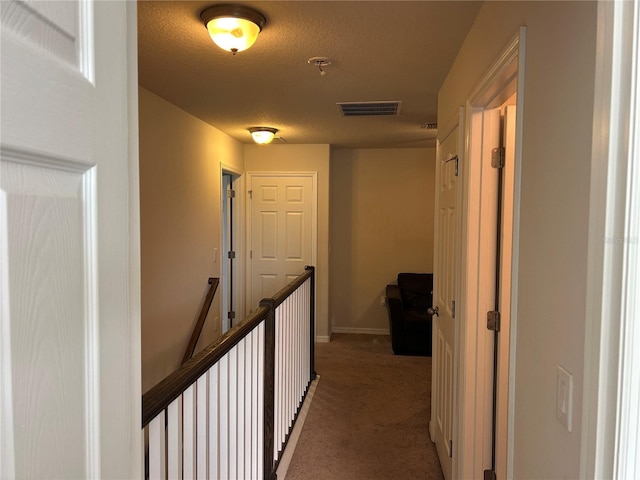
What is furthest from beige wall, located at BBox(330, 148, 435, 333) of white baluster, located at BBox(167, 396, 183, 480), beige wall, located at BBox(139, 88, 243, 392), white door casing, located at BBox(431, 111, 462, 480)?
white baluster, located at BBox(167, 396, 183, 480)

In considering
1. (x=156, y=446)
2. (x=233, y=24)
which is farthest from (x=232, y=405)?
(x=233, y=24)

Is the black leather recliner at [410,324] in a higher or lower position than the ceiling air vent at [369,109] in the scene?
lower

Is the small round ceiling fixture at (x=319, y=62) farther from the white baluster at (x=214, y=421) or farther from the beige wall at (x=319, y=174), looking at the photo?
the beige wall at (x=319, y=174)

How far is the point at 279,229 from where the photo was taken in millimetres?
5309

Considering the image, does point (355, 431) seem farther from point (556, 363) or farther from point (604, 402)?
point (604, 402)

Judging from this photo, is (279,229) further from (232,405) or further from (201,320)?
(232,405)

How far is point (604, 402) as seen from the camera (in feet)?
2.04

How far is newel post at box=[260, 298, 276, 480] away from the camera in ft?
7.18

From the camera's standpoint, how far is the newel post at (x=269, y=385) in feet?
7.18

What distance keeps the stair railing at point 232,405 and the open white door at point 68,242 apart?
16.5 inches

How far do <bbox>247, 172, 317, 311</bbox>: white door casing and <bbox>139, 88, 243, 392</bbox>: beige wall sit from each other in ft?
2.94

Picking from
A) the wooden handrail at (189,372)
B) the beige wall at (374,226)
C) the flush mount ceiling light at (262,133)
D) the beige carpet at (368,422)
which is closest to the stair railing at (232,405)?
the wooden handrail at (189,372)

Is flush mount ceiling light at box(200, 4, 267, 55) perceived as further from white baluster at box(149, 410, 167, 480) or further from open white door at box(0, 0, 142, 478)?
white baluster at box(149, 410, 167, 480)

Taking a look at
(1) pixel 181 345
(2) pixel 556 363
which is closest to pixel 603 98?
(2) pixel 556 363
